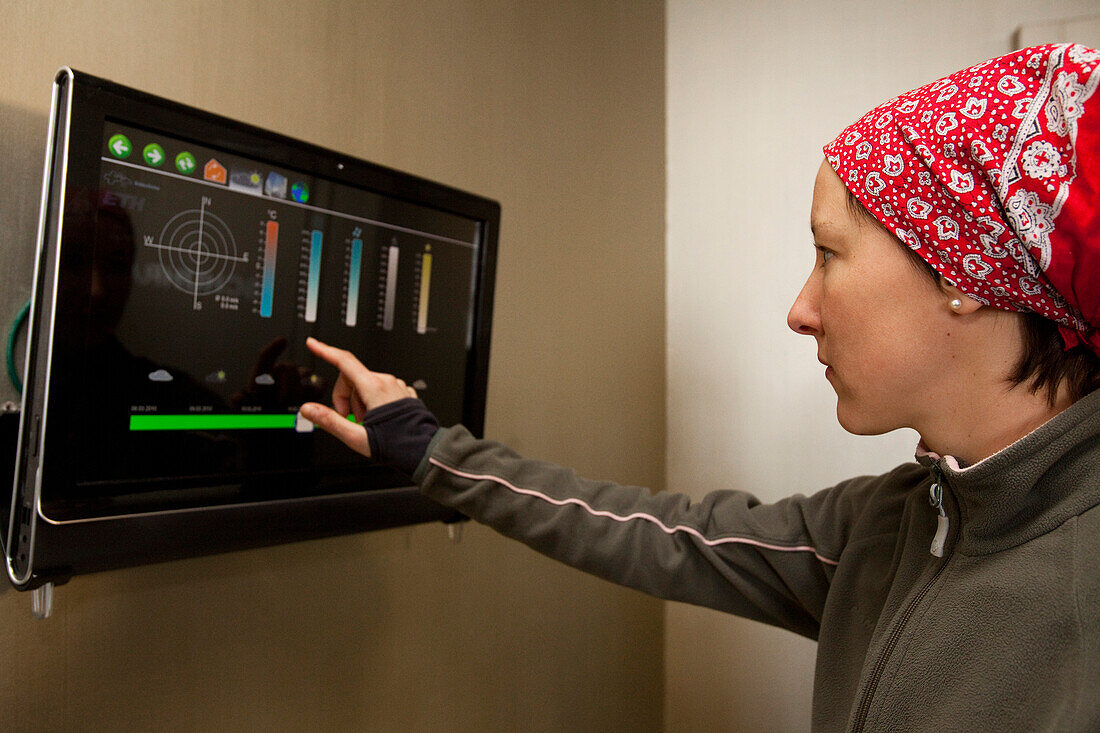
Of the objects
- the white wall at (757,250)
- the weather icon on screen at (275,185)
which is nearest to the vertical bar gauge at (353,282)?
the weather icon on screen at (275,185)

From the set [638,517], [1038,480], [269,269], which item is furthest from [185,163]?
[1038,480]

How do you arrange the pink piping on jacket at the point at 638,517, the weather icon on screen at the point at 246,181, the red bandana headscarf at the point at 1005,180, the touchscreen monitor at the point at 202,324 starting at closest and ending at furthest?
the red bandana headscarf at the point at 1005,180 → the touchscreen monitor at the point at 202,324 → the weather icon on screen at the point at 246,181 → the pink piping on jacket at the point at 638,517

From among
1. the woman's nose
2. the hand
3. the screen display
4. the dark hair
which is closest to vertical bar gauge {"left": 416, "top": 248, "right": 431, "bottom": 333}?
the screen display

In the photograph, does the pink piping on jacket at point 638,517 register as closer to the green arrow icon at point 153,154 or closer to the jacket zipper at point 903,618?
the jacket zipper at point 903,618

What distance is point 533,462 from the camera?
1.00 metres

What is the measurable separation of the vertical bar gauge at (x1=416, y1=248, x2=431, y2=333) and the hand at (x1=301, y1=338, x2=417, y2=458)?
0.35ft

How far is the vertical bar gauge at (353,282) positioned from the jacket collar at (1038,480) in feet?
2.28

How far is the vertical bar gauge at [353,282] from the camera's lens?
955 mm

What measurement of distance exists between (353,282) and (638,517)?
1.57ft

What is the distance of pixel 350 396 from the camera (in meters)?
0.97

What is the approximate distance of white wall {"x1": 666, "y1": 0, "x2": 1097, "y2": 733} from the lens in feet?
5.82

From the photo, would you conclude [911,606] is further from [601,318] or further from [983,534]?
[601,318]

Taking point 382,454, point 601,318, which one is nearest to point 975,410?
point 382,454

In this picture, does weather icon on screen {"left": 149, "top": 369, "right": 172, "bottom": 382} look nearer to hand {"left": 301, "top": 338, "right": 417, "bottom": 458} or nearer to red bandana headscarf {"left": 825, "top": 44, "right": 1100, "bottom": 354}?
hand {"left": 301, "top": 338, "right": 417, "bottom": 458}
